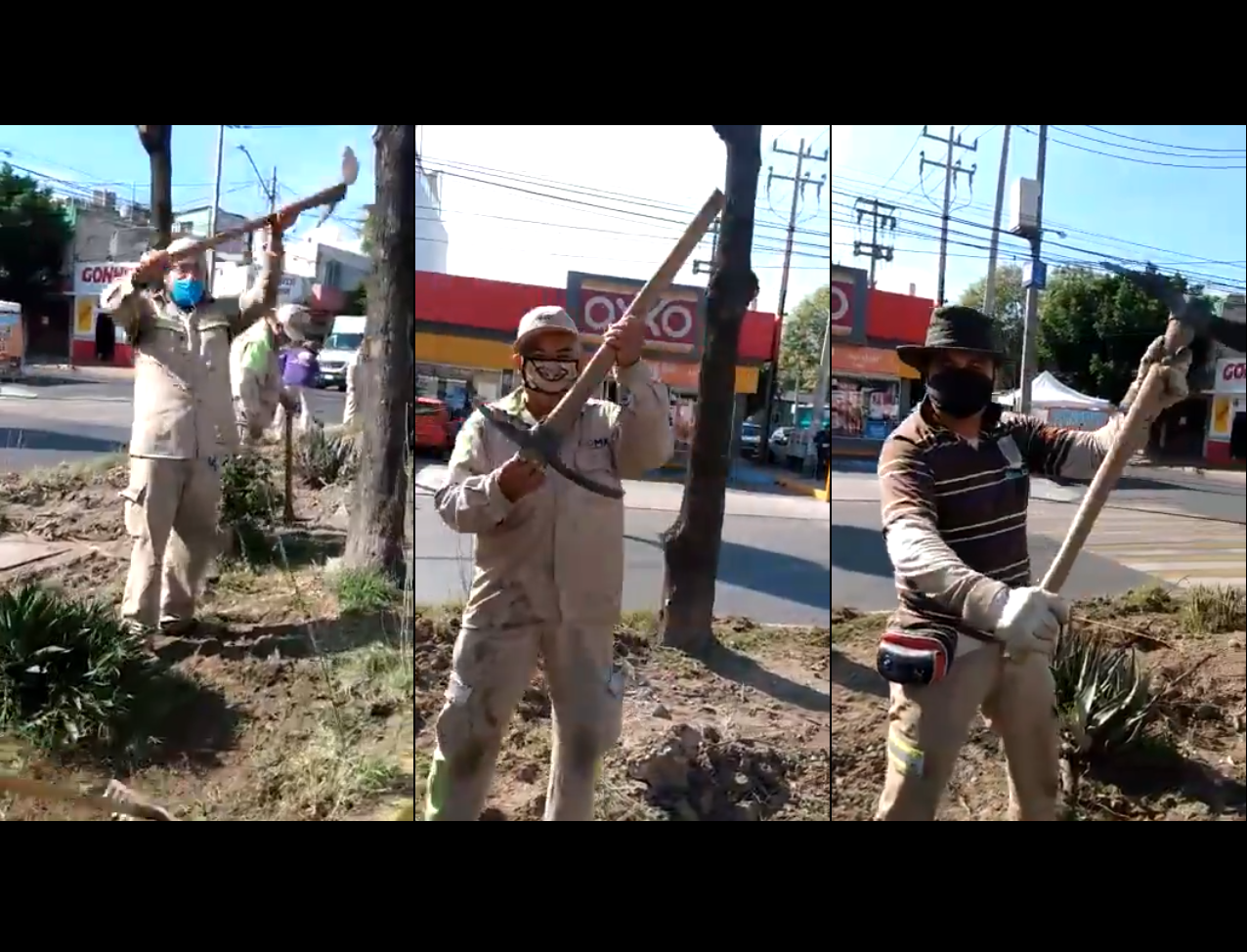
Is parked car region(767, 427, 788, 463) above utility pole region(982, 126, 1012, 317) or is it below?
below

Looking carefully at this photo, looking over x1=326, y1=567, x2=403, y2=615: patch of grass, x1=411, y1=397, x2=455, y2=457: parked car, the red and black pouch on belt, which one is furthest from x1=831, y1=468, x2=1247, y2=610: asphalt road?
x1=326, y1=567, x2=403, y2=615: patch of grass

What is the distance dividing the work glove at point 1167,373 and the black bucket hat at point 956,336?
16.5 inches

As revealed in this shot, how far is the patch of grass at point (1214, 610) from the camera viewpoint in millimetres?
3578

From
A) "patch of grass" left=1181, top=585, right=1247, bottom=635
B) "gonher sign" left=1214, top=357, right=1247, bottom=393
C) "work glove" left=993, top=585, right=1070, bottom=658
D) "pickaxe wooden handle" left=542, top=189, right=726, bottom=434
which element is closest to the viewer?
"work glove" left=993, top=585, right=1070, bottom=658

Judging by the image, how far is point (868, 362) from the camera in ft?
10.1

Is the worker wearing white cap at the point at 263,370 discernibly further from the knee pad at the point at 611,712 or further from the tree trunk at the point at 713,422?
the knee pad at the point at 611,712

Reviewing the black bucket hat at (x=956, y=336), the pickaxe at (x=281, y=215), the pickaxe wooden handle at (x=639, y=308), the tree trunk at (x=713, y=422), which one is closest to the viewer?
the pickaxe wooden handle at (x=639, y=308)

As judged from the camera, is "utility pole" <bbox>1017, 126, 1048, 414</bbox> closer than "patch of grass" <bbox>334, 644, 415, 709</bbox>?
Yes

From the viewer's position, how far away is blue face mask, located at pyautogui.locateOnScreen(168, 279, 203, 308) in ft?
11.3

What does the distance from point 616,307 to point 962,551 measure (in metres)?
1.25

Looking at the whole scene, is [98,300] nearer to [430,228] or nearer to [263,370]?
[263,370]

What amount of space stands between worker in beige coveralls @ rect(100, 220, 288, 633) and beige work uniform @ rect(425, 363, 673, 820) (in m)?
1.18

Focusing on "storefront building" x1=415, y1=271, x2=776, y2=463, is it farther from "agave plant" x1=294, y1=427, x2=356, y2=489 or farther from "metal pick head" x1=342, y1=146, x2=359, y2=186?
"agave plant" x1=294, y1=427, x2=356, y2=489

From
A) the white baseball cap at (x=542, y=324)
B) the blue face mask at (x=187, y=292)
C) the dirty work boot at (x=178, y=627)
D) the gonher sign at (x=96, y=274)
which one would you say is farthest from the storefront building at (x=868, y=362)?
the gonher sign at (x=96, y=274)
